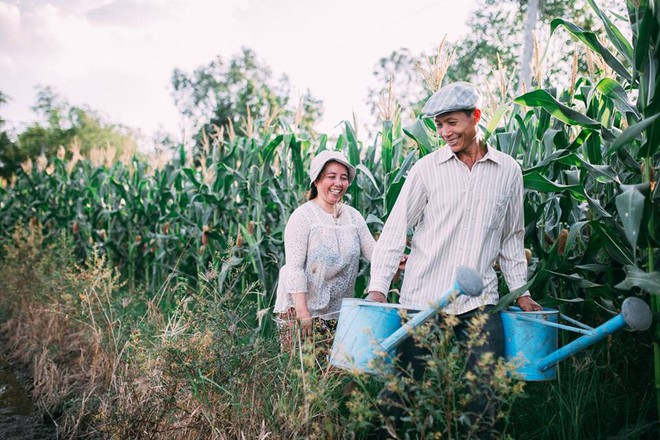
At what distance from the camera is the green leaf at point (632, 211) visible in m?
2.08

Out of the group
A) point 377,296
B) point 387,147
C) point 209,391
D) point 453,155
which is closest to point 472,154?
point 453,155

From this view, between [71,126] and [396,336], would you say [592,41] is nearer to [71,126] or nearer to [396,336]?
[396,336]

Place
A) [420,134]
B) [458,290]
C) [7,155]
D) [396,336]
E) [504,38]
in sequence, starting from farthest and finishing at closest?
[7,155], [504,38], [420,134], [396,336], [458,290]

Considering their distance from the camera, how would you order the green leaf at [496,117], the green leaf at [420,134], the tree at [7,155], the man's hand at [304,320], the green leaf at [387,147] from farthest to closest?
1. the tree at [7,155]
2. the green leaf at [387,147]
3. the green leaf at [420,134]
4. the man's hand at [304,320]
5. the green leaf at [496,117]

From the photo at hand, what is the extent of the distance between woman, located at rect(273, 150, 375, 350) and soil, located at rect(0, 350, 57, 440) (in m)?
1.76

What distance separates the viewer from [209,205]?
6027mm

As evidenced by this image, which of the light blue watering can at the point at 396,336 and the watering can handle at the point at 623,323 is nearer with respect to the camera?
the watering can handle at the point at 623,323

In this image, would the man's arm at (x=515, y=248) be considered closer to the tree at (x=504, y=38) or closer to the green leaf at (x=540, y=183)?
the green leaf at (x=540, y=183)

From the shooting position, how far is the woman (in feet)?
10.4

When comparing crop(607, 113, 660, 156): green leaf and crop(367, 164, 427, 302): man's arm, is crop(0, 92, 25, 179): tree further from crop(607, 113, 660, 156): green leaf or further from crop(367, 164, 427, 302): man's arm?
crop(607, 113, 660, 156): green leaf

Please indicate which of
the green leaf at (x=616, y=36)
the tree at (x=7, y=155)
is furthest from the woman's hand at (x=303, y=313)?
the tree at (x=7, y=155)

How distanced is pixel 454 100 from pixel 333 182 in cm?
114

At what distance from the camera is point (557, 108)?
2.49 meters

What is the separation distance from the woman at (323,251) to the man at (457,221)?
78 centimetres
